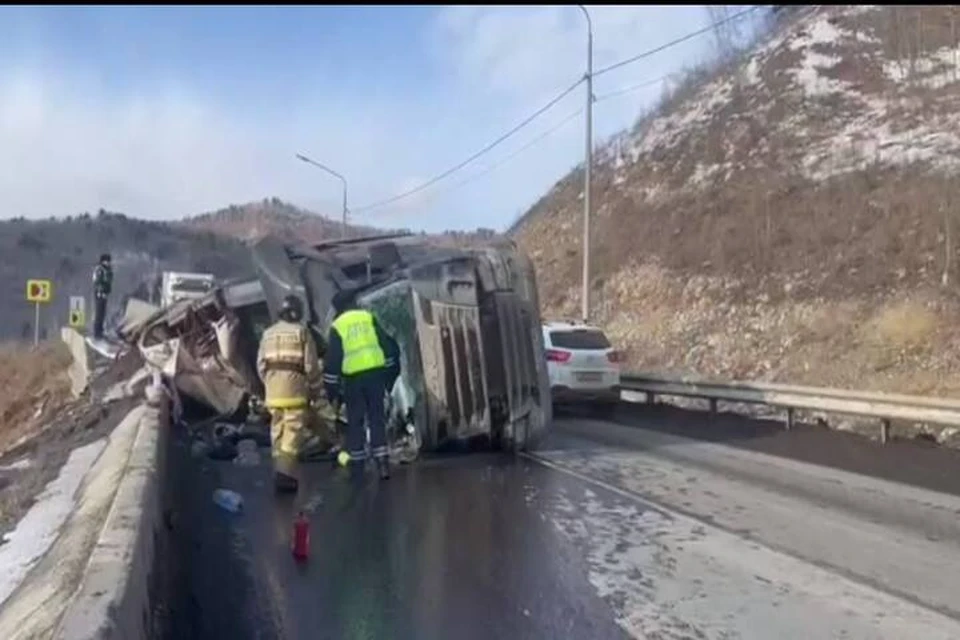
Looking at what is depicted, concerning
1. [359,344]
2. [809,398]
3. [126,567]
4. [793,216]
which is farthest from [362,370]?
[793,216]

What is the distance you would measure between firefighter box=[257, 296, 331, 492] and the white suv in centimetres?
865

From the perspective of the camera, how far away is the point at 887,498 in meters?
11.3

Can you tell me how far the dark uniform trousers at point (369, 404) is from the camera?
1211cm

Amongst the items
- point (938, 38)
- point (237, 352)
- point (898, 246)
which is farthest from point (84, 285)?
point (237, 352)

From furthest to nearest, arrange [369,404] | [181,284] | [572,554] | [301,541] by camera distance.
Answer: [181,284]
[369,404]
[572,554]
[301,541]

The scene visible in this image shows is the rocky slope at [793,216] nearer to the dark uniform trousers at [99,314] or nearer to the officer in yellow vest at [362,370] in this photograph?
the officer in yellow vest at [362,370]

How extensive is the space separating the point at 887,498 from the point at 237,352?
802 cm

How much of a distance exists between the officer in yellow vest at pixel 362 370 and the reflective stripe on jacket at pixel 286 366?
39cm

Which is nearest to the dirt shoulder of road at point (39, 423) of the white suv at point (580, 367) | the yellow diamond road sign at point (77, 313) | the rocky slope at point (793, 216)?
the yellow diamond road sign at point (77, 313)

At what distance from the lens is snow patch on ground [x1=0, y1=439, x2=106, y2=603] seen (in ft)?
24.4

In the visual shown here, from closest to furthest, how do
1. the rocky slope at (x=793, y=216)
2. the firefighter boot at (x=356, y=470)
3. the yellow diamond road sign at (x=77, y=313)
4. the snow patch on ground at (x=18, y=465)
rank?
the firefighter boot at (x=356, y=470) < the snow patch on ground at (x=18, y=465) < the rocky slope at (x=793, y=216) < the yellow diamond road sign at (x=77, y=313)

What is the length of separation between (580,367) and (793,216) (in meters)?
16.4

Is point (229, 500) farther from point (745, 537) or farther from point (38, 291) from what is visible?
point (38, 291)

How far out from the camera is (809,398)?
17.7 metres
